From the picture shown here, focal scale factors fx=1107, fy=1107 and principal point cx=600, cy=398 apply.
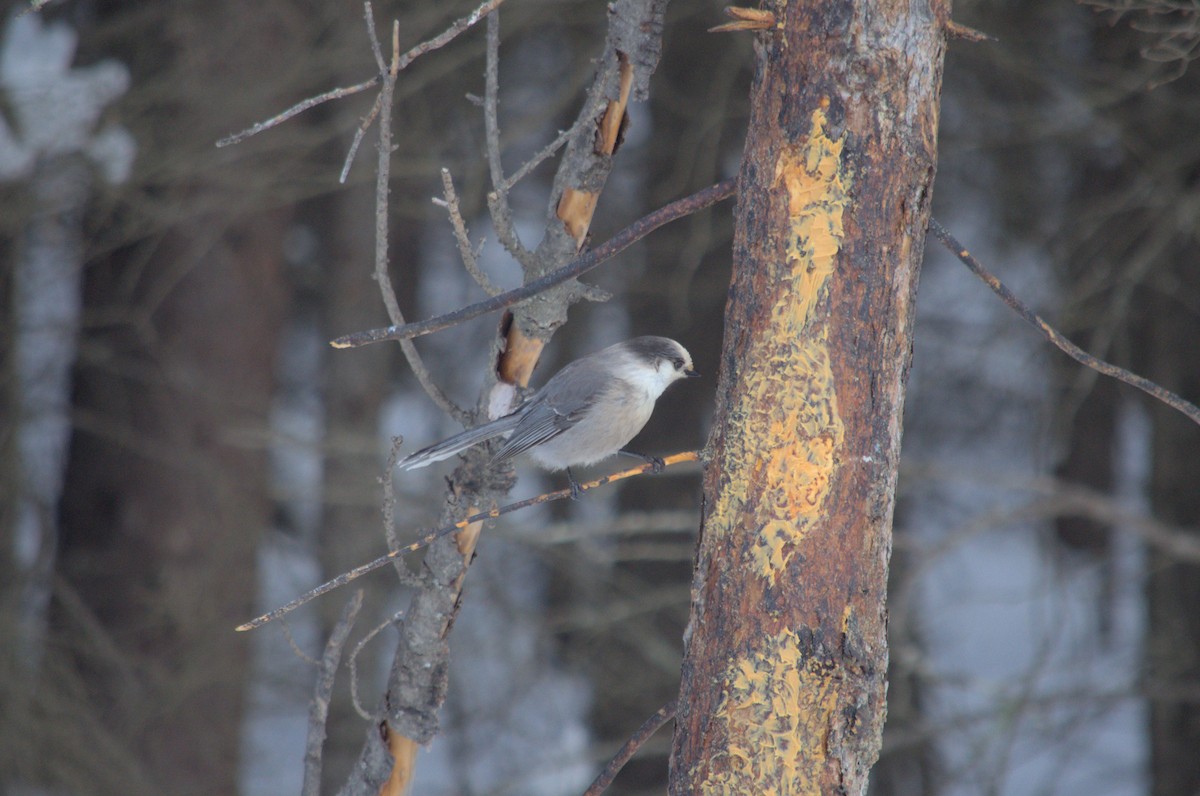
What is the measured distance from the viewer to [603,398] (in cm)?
341

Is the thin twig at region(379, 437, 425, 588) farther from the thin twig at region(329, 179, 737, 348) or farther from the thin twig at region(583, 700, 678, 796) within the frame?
the thin twig at region(583, 700, 678, 796)

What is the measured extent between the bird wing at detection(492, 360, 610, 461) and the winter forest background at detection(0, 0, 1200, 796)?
1.78m

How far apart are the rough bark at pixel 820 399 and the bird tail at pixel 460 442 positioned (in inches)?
33.0

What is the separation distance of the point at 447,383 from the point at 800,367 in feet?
22.6

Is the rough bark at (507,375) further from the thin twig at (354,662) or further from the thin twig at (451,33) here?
the thin twig at (451,33)

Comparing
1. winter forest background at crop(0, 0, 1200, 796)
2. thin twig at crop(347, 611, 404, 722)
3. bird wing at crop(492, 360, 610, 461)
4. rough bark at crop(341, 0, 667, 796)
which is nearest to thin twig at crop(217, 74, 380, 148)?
rough bark at crop(341, 0, 667, 796)

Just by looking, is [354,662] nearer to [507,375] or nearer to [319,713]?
[319,713]

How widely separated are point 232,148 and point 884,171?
14.3 feet

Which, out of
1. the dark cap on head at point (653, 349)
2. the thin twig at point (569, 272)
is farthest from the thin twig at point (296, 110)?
the dark cap on head at point (653, 349)

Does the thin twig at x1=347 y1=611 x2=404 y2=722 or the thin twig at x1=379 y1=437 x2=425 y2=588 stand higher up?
the thin twig at x1=379 y1=437 x2=425 y2=588

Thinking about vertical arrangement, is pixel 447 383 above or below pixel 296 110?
below

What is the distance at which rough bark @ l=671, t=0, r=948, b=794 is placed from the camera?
1.81 m

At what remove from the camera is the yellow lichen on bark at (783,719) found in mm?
1807

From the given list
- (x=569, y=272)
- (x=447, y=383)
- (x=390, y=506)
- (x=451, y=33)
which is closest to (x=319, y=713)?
(x=390, y=506)
